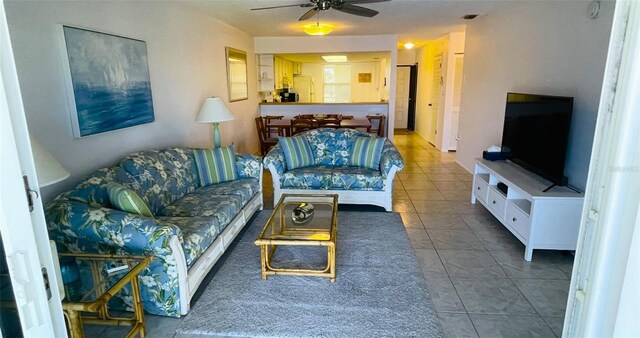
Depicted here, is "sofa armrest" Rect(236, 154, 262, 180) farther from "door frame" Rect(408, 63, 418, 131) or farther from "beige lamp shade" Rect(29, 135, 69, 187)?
"door frame" Rect(408, 63, 418, 131)

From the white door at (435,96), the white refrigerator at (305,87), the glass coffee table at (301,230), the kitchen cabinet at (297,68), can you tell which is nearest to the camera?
the glass coffee table at (301,230)

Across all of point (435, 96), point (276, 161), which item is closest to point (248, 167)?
point (276, 161)

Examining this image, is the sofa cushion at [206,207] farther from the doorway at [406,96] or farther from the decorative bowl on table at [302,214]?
the doorway at [406,96]

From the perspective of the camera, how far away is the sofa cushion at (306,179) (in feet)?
12.4

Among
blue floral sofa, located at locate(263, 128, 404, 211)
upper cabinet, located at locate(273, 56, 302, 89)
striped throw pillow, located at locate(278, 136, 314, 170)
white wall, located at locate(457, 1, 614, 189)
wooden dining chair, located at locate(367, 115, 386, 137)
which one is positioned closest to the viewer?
white wall, located at locate(457, 1, 614, 189)

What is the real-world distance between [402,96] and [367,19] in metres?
5.85

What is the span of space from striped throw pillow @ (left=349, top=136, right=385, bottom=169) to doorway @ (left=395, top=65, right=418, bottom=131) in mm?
6451

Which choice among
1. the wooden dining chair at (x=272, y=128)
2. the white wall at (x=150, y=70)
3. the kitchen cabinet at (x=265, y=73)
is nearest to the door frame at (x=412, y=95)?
the kitchen cabinet at (x=265, y=73)

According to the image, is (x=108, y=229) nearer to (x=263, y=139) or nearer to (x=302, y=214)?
(x=302, y=214)

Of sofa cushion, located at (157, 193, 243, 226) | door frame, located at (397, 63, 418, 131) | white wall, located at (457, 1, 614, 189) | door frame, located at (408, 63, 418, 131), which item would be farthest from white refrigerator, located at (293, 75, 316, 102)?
sofa cushion, located at (157, 193, 243, 226)

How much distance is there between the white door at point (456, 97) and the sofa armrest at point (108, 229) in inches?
234

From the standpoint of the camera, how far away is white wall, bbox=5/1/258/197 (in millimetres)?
2092

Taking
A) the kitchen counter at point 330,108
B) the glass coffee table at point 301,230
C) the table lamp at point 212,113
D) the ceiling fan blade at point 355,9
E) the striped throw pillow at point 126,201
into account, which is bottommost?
the glass coffee table at point 301,230

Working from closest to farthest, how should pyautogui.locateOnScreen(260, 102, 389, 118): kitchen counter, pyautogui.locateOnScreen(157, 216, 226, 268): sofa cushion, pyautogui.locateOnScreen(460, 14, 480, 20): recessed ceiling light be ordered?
pyautogui.locateOnScreen(157, 216, 226, 268): sofa cushion, pyautogui.locateOnScreen(460, 14, 480, 20): recessed ceiling light, pyautogui.locateOnScreen(260, 102, 389, 118): kitchen counter
